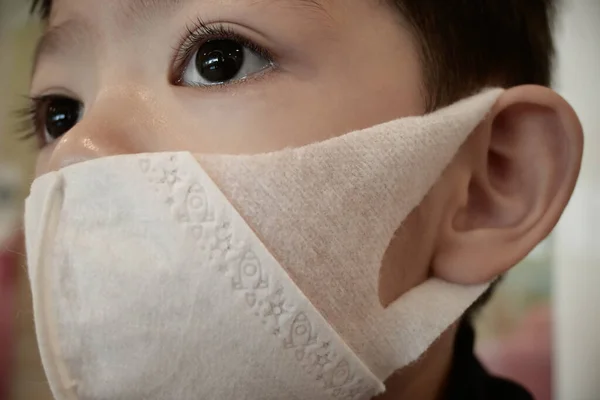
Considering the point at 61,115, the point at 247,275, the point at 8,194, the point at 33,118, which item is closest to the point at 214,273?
the point at 247,275

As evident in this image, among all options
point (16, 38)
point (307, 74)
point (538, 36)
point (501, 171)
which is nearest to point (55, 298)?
point (307, 74)

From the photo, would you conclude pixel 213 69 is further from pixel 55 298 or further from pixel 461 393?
pixel 461 393

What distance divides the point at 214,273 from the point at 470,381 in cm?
42

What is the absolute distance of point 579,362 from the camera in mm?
1111

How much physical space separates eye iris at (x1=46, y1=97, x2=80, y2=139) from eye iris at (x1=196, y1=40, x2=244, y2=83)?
185mm

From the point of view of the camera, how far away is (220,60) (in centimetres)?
50

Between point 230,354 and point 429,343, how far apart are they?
19 cm

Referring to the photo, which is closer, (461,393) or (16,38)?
(461,393)

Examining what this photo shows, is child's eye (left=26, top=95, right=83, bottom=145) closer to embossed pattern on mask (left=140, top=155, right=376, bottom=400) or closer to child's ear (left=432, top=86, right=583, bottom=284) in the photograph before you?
embossed pattern on mask (left=140, top=155, right=376, bottom=400)

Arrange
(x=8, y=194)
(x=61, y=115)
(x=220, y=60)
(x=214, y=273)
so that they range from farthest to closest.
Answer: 1. (x=8, y=194)
2. (x=61, y=115)
3. (x=220, y=60)
4. (x=214, y=273)

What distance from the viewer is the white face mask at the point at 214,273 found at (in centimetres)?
40

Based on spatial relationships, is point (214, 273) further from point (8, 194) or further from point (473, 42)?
point (8, 194)

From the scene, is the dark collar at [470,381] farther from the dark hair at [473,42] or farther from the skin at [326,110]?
the dark hair at [473,42]

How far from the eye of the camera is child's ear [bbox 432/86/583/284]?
541mm
